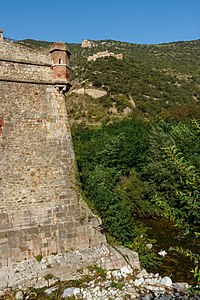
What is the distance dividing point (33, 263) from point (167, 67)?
6548cm

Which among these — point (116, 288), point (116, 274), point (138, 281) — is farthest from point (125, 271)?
point (116, 288)

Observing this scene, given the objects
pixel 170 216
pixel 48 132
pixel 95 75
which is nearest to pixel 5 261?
pixel 48 132

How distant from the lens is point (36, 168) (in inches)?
459

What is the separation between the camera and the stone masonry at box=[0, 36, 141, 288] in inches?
431

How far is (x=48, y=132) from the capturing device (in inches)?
477

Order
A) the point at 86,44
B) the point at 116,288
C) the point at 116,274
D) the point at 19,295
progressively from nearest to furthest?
the point at 19,295 < the point at 116,288 < the point at 116,274 < the point at 86,44

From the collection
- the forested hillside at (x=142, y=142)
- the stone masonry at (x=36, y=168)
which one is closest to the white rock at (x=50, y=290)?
the stone masonry at (x=36, y=168)

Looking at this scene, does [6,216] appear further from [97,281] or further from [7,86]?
[7,86]

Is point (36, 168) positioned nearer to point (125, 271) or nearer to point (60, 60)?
point (60, 60)

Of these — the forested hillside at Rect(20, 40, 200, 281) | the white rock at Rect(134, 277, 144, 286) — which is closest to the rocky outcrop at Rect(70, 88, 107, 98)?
the forested hillside at Rect(20, 40, 200, 281)

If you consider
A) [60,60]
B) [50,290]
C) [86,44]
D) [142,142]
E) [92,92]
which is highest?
[86,44]

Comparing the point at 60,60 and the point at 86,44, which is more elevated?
the point at 86,44

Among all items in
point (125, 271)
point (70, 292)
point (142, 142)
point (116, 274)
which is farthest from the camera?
point (142, 142)

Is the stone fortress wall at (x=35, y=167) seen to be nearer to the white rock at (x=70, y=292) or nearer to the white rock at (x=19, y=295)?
the white rock at (x=19, y=295)
